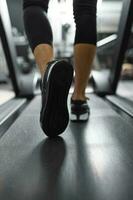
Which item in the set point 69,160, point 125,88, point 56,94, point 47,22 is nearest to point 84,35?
point 47,22

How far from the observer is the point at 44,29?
3.44 feet

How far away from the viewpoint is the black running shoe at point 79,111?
119cm

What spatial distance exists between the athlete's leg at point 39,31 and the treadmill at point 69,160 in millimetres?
277

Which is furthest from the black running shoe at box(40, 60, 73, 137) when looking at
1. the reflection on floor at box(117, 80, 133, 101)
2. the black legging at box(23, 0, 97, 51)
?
the reflection on floor at box(117, 80, 133, 101)

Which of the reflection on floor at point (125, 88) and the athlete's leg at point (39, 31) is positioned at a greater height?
the athlete's leg at point (39, 31)

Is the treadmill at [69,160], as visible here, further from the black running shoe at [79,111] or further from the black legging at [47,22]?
the black legging at [47,22]

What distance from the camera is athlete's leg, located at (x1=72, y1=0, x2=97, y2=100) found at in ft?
3.40

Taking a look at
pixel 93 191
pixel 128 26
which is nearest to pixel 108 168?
pixel 93 191

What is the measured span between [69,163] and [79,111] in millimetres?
464

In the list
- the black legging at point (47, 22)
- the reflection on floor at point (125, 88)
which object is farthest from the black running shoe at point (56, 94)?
the reflection on floor at point (125, 88)

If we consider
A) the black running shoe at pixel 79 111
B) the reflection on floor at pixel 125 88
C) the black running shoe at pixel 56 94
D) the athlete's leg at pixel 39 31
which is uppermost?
the athlete's leg at pixel 39 31

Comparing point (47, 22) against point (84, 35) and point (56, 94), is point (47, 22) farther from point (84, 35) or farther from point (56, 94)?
point (56, 94)

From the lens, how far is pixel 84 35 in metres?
1.05

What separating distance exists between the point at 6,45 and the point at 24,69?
1344 mm
